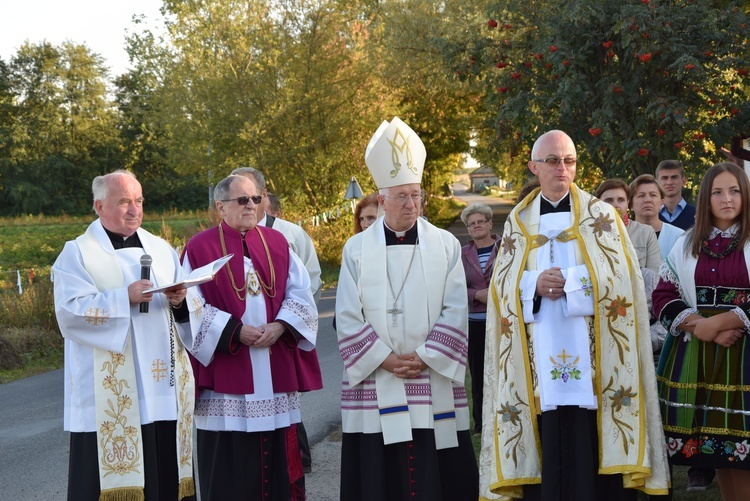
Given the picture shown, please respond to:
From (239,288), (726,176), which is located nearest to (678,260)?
(726,176)

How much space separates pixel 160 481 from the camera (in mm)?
4988

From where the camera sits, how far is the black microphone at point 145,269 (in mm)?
4785

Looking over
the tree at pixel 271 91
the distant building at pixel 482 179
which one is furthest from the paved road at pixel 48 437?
the distant building at pixel 482 179

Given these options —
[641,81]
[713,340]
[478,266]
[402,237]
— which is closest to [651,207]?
[478,266]

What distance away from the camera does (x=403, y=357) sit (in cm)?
498

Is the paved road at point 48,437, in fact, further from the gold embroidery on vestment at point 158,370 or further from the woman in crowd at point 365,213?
the woman in crowd at point 365,213

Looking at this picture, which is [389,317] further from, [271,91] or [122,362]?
[271,91]

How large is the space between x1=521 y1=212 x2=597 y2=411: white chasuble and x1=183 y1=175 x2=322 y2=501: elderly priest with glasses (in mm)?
1403

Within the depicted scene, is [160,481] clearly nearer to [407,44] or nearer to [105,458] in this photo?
[105,458]

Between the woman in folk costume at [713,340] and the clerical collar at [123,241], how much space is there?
9.87ft

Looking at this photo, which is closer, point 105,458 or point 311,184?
point 105,458

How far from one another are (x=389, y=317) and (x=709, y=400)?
181 centimetres

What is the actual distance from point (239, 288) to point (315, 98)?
1937 centimetres

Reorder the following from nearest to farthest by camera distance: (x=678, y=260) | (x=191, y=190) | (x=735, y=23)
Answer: (x=678, y=260)
(x=735, y=23)
(x=191, y=190)
